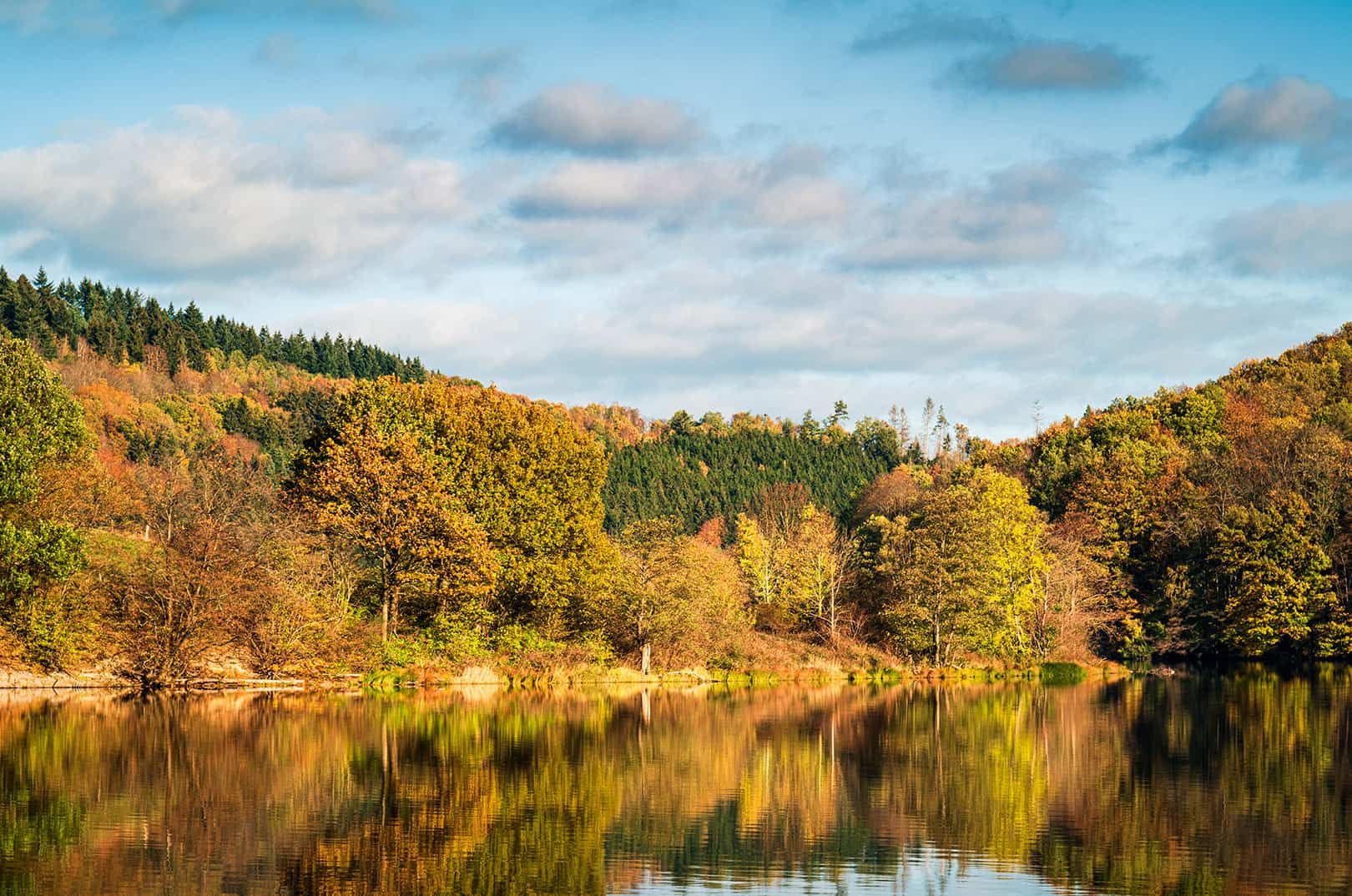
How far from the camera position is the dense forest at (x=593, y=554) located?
54781 mm

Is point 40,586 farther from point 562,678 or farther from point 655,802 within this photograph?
point 655,802

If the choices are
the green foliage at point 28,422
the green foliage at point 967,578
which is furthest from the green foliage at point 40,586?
the green foliage at point 967,578

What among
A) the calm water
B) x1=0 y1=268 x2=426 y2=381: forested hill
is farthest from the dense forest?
x1=0 y1=268 x2=426 y2=381: forested hill

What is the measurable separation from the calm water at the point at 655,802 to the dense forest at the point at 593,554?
6437mm

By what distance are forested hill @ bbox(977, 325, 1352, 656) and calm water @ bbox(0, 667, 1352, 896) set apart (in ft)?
113

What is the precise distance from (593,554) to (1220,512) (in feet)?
161

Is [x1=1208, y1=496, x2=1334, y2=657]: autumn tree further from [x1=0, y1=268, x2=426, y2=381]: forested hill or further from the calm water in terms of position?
[x1=0, y1=268, x2=426, y2=381]: forested hill

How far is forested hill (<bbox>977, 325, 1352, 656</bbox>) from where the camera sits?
272 ft

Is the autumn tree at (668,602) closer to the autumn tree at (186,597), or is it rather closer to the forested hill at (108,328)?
the autumn tree at (186,597)

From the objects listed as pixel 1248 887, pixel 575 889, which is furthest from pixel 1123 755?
pixel 575 889

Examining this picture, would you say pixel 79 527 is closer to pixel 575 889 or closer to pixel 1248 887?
pixel 575 889

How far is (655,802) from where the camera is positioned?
29.5 m

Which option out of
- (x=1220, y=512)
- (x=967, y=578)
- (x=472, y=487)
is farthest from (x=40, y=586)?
(x=1220, y=512)

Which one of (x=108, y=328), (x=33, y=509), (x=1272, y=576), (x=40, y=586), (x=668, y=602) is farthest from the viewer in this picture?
(x=108, y=328)
